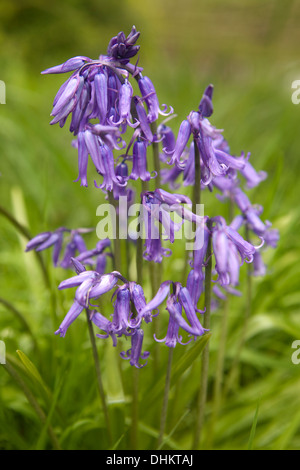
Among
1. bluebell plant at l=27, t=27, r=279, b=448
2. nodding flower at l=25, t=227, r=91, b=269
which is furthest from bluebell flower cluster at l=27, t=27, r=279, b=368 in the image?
nodding flower at l=25, t=227, r=91, b=269

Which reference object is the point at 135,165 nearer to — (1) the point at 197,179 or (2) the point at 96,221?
(1) the point at 197,179

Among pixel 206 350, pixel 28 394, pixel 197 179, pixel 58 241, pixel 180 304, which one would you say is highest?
pixel 197 179

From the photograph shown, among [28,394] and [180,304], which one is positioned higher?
[180,304]

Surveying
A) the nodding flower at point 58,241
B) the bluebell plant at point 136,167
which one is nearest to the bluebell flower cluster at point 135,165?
the bluebell plant at point 136,167

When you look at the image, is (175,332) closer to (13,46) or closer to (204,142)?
(204,142)

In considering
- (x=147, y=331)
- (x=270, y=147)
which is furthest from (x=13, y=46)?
(x=147, y=331)

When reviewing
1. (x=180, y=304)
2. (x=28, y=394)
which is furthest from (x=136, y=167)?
(x=28, y=394)

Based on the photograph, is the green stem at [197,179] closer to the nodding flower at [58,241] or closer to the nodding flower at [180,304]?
the nodding flower at [180,304]

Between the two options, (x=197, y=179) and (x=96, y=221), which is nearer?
(x=197, y=179)

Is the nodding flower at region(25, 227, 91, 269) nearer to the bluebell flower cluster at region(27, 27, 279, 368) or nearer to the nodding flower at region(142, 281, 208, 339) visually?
the bluebell flower cluster at region(27, 27, 279, 368)
